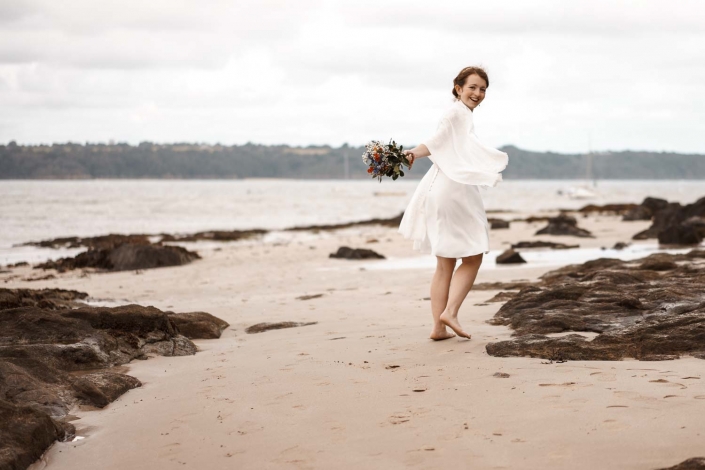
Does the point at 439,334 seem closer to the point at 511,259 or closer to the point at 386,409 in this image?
the point at 386,409

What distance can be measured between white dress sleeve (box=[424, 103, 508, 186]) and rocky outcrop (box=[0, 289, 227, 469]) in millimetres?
2554

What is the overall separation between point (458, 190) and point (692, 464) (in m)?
3.16

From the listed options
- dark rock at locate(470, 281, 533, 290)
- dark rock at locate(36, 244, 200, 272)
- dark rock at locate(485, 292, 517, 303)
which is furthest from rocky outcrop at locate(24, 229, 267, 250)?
dark rock at locate(485, 292, 517, 303)

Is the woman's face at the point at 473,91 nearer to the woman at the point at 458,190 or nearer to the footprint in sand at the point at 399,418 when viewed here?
the woman at the point at 458,190

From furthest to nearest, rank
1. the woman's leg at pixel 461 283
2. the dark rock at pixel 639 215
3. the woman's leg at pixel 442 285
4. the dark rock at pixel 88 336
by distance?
1. the dark rock at pixel 639 215
2. the woman's leg at pixel 442 285
3. the woman's leg at pixel 461 283
4. the dark rock at pixel 88 336

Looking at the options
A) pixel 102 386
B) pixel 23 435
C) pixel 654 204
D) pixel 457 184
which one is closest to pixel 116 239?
pixel 654 204

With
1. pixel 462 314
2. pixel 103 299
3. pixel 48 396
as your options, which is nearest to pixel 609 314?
pixel 462 314

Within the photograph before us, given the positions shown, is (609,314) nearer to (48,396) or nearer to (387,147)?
(387,147)

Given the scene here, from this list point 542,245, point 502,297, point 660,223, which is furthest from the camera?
point 660,223

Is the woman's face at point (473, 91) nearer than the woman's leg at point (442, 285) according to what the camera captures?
Yes

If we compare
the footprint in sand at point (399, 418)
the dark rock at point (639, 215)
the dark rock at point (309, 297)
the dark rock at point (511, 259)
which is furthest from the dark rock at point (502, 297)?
the dark rock at point (639, 215)

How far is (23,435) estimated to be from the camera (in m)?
3.41

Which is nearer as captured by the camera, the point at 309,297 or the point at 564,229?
the point at 309,297

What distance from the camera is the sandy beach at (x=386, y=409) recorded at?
125 inches
